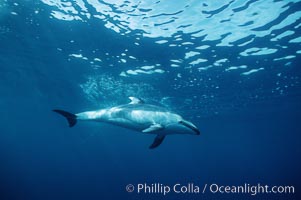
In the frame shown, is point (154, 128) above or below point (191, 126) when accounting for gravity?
below

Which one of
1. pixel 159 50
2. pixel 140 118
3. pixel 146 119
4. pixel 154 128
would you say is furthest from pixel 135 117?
pixel 159 50

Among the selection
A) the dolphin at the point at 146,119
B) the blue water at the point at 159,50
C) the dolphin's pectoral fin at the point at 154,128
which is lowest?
the dolphin's pectoral fin at the point at 154,128

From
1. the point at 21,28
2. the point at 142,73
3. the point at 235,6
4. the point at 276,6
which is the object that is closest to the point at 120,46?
the point at 142,73

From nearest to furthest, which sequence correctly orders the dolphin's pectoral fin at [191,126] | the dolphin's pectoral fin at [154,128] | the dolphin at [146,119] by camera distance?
the dolphin's pectoral fin at [154,128]
the dolphin's pectoral fin at [191,126]
the dolphin at [146,119]

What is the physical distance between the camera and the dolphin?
8188 mm

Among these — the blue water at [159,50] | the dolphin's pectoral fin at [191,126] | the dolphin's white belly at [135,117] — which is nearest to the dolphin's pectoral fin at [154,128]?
the dolphin's white belly at [135,117]

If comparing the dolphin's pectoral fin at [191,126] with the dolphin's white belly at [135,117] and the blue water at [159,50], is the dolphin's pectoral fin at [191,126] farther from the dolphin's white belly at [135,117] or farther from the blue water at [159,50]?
the blue water at [159,50]

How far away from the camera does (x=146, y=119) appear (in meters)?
8.59

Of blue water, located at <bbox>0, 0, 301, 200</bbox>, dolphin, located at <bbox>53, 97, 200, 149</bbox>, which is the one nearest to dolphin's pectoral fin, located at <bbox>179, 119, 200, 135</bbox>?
dolphin, located at <bbox>53, 97, 200, 149</bbox>

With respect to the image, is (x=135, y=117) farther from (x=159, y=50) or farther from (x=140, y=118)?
(x=159, y=50)

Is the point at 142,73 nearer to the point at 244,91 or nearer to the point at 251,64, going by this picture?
the point at 251,64

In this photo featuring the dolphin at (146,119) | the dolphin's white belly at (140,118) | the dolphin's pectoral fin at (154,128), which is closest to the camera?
the dolphin's pectoral fin at (154,128)

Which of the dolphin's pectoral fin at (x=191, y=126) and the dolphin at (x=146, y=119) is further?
the dolphin at (x=146, y=119)

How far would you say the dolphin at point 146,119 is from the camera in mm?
8188
